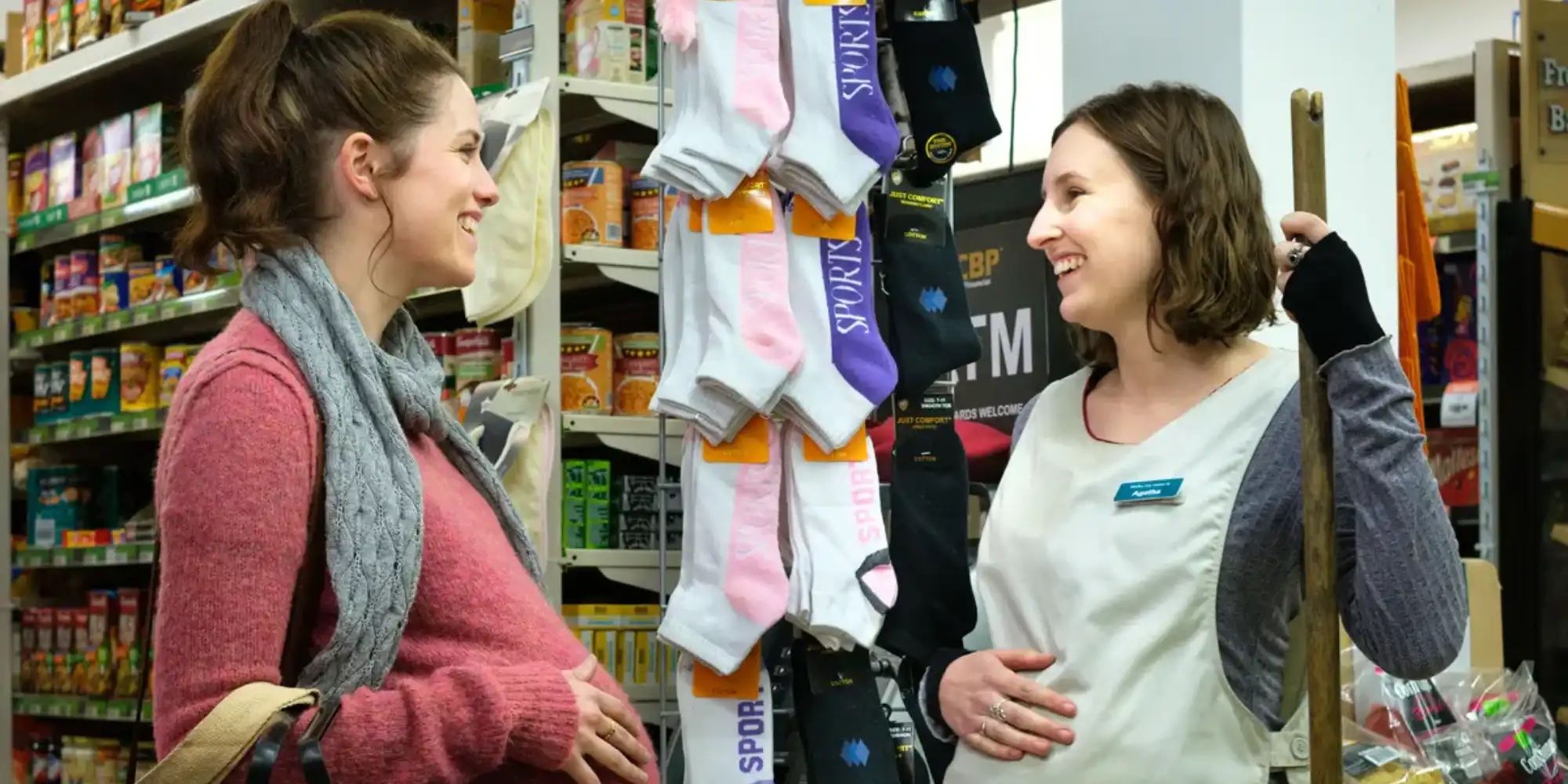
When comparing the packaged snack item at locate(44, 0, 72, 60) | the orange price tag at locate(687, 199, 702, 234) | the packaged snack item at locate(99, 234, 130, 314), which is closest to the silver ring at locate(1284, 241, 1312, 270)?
the orange price tag at locate(687, 199, 702, 234)

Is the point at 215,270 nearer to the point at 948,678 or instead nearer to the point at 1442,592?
the point at 948,678

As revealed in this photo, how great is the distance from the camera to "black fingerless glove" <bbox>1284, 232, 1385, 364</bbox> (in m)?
1.81

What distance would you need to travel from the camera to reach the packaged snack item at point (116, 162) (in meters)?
5.42

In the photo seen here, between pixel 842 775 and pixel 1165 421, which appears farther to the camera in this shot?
pixel 842 775

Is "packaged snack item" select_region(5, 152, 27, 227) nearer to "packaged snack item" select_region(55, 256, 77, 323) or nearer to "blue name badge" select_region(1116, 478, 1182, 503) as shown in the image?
"packaged snack item" select_region(55, 256, 77, 323)

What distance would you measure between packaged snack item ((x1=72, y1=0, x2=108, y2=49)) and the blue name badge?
4.52 m

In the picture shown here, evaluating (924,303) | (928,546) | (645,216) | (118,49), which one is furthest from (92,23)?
(928,546)

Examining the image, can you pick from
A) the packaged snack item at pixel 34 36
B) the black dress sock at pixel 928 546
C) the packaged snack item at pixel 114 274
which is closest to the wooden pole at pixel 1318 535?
the black dress sock at pixel 928 546

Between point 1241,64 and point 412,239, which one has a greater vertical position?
point 1241,64

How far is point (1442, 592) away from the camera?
1.80 meters

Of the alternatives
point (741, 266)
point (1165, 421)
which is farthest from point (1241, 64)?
point (1165, 421)

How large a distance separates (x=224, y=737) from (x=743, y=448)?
58.0 inches

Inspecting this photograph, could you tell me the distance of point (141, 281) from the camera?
5.41m

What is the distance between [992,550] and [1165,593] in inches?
10.3
